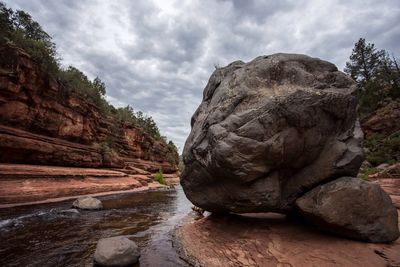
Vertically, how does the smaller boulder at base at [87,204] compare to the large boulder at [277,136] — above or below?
below

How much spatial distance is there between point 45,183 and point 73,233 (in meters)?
9.66

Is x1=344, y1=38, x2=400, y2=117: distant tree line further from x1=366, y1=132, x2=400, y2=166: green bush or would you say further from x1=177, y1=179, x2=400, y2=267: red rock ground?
x1=177, y1=179, x2=400, y2=267: red rock ground

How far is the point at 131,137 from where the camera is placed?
1626 inches

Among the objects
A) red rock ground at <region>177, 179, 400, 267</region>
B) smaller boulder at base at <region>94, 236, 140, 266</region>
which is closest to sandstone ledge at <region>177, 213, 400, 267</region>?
red rock ground at <region>177, 179, 400, 267</region>

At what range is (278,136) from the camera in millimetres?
6242

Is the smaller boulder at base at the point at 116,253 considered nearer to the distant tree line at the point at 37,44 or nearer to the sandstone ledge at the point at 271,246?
the sandstone ledge at the point at 271,246

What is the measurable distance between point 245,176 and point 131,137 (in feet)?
123

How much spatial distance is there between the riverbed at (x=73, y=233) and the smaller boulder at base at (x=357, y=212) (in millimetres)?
3673

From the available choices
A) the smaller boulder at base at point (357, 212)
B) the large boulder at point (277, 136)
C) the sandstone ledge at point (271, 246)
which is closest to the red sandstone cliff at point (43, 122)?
the sandstone ledge at point (271, 246)

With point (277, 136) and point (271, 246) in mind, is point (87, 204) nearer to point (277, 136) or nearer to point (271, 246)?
point (271, 246)

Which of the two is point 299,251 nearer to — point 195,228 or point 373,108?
point 195,228

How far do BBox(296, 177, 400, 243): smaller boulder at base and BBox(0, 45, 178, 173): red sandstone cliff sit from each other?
18310mm

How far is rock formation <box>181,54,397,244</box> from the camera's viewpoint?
6258 mm

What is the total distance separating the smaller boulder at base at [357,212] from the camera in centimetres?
554
